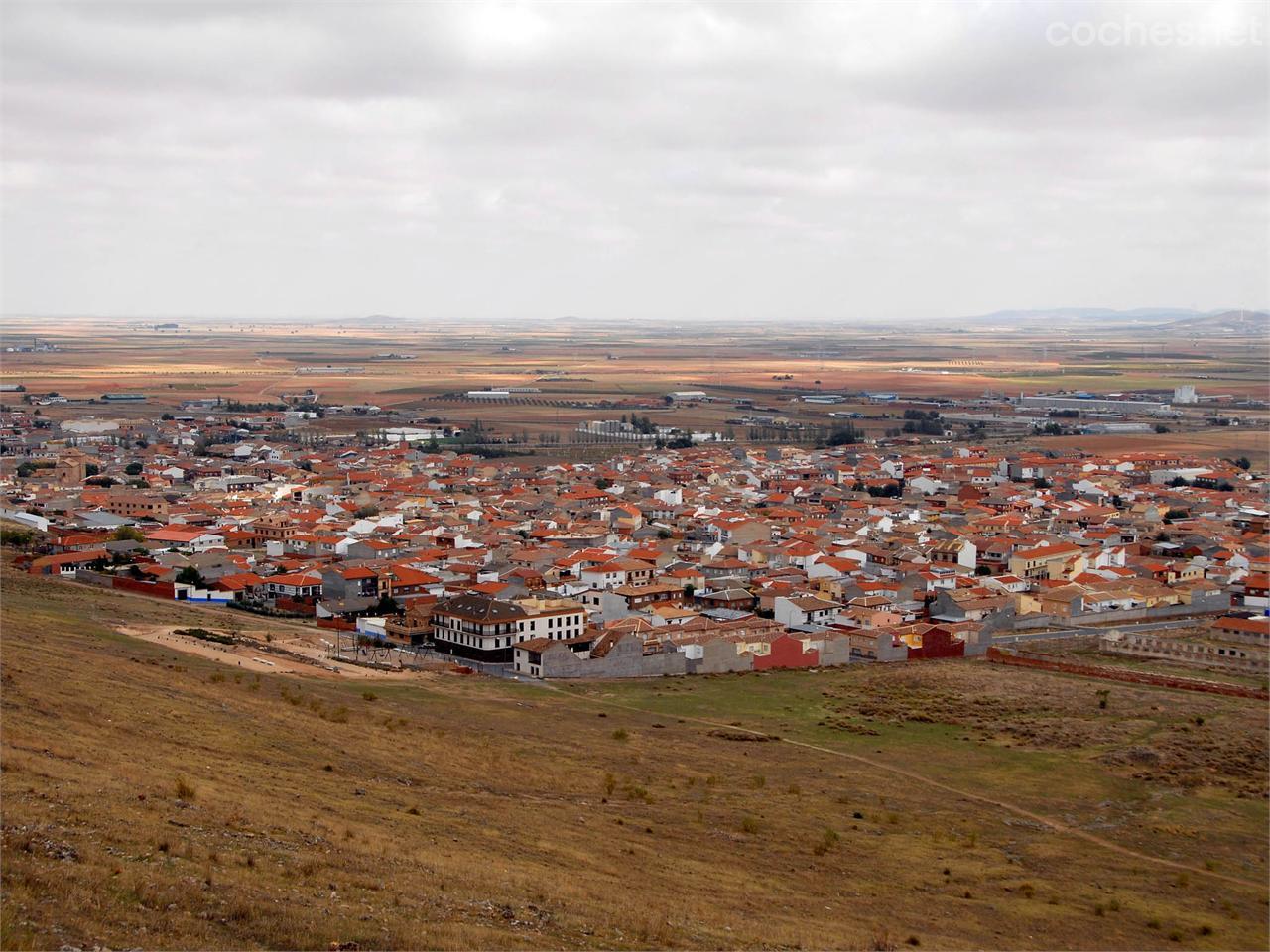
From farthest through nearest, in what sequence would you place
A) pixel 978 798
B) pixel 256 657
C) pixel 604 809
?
pixel 256 657 → pixel 978 798 → pixel 604 809

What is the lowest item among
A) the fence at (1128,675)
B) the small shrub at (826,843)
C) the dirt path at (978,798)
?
the fence at (1128,675)

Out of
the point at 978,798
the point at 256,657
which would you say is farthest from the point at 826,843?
the point at 256,657

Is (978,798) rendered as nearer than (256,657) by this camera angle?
Yes

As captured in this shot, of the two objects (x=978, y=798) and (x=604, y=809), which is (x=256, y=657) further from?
(x=978, y=798)

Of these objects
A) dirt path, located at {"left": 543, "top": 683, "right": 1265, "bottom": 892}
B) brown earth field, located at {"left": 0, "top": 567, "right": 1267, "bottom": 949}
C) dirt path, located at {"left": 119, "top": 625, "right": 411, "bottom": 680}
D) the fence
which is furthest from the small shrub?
the fence

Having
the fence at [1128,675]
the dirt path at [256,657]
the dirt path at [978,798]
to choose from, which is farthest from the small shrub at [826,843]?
the fence at [1128,675]

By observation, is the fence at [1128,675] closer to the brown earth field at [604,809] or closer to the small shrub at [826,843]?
the brown earth field at [604,809]

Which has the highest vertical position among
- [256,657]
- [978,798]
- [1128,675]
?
[256,657]

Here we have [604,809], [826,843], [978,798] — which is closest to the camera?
[826,843]
